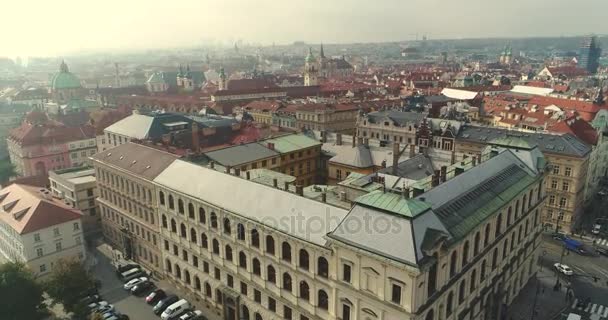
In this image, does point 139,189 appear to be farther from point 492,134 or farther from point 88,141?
point 492,134

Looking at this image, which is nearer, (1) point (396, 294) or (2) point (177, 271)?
(1) point (396, 294)

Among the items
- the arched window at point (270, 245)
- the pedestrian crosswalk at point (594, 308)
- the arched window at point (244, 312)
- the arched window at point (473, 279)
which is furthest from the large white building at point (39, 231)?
the pedestrian crosswalk at point (594, 308)

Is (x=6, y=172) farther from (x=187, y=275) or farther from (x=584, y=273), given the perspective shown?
(x=584, y=273)

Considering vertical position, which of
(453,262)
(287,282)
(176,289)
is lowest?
(176,289)

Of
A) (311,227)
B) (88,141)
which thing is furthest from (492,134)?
(88,141)

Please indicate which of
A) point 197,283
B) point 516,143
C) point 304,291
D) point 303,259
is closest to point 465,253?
point 303,259

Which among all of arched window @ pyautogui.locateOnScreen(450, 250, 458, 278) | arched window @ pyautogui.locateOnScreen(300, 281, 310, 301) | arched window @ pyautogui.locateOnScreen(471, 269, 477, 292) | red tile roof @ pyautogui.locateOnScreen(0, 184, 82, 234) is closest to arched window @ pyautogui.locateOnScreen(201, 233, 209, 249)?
arched window @ pyautogui.locateOnScreen(300, 281, 310, 301)
